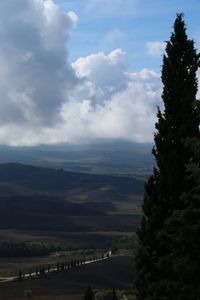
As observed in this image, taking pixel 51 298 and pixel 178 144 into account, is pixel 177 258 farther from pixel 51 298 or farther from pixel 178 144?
pixel 51 298

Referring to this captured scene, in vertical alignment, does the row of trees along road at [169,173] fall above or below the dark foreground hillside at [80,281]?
above

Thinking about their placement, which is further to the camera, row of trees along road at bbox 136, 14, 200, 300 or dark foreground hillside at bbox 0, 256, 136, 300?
dark foreground hillside at bbox 0, 256, 136, 300

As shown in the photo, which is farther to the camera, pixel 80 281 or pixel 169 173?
pixel 80 281

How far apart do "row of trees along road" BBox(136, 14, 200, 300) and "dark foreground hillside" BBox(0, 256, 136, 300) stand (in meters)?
91.2

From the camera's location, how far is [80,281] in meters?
151

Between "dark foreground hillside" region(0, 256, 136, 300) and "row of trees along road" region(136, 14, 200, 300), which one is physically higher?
"row of trees along road" region(136, 14, 200, 300)

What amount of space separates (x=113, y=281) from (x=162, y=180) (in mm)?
131344

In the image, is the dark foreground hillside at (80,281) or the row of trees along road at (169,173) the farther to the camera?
the dark foreground hillside at (80,281)

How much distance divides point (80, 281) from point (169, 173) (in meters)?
124

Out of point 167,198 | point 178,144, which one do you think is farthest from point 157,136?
point 167,198

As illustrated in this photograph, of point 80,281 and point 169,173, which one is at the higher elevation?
point 169,173

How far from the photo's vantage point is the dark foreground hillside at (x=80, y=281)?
12988cm

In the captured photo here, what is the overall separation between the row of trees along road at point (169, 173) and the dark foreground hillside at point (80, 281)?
91209 millimetres

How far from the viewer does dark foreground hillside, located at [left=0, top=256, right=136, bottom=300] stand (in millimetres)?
129875
